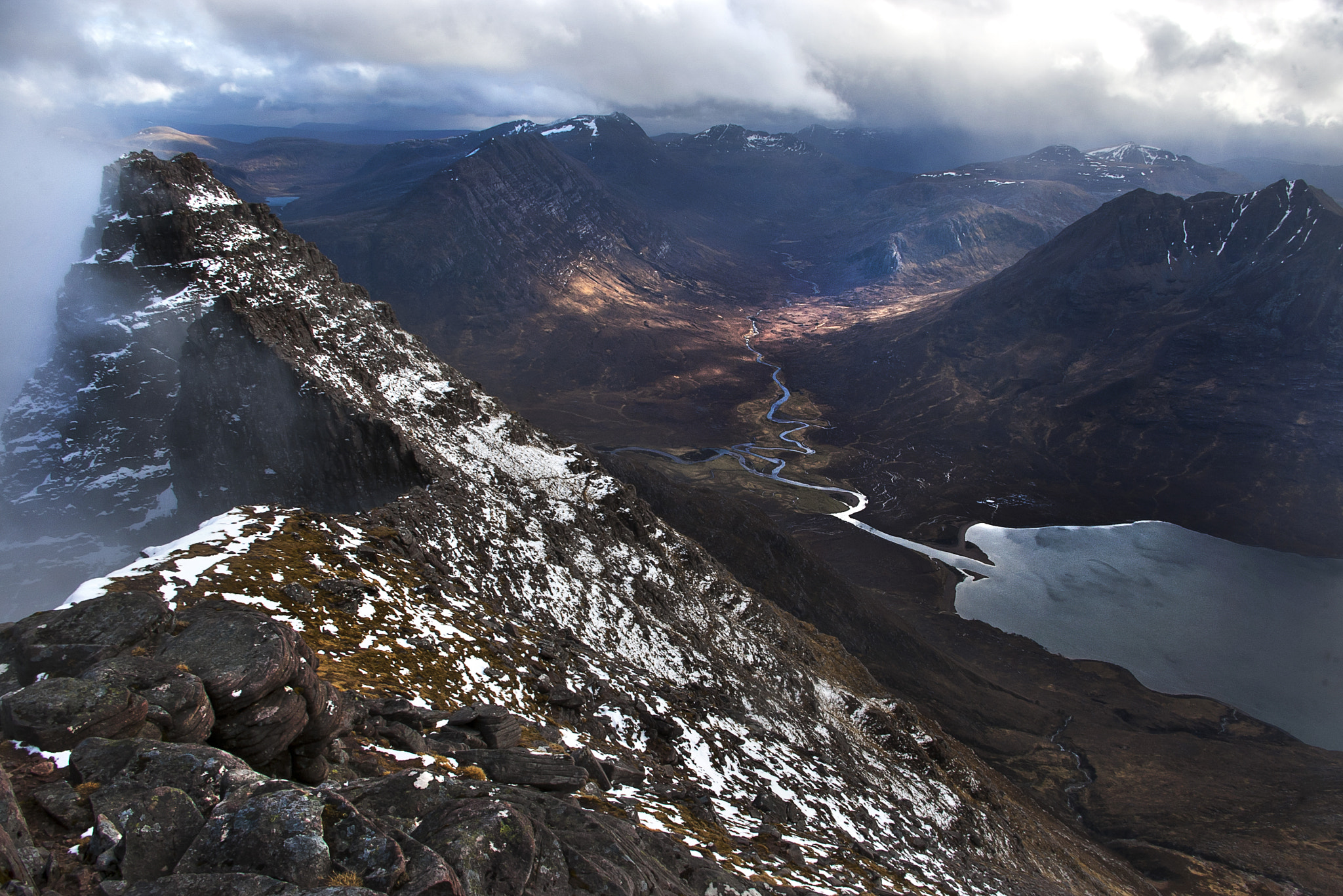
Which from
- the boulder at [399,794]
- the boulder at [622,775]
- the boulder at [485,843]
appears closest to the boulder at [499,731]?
the boulder at [622,775]

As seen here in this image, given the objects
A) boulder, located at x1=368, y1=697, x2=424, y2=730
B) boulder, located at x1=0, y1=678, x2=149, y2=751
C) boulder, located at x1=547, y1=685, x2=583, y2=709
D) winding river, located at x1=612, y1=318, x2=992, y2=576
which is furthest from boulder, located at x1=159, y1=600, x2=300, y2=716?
winding river, located at x1=612, y1=318, x2=992, y2=576

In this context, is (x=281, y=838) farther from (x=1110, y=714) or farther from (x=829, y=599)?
(x=1110, y=714)

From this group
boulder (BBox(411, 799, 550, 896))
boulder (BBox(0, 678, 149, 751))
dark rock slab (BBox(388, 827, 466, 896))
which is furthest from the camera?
boulder (BBox(411, 799, 550, 896))

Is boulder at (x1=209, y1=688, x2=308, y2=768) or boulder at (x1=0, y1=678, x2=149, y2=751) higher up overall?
boulder at (x1=0, y1=678, x2=149, y2=751)

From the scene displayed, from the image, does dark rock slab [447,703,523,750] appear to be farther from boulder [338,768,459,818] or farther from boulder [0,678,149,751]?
boulder [0,678,149,751]

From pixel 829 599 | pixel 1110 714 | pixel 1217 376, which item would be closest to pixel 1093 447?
pixel 1217 376

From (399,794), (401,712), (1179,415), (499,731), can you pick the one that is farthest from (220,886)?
(1179,415)
